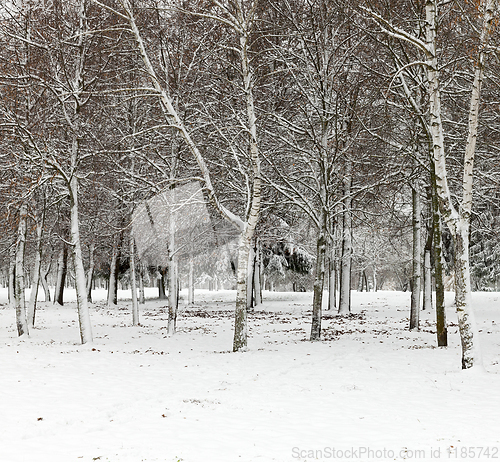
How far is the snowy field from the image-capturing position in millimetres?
5020

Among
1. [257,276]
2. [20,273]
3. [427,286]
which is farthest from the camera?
[257,276]

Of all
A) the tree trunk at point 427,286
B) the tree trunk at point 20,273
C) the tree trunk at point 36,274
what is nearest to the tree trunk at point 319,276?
the tree trunk at point 36,274

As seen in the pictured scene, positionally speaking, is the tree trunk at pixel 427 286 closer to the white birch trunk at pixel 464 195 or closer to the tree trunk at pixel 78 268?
the white birch trunk at pixel 464 195

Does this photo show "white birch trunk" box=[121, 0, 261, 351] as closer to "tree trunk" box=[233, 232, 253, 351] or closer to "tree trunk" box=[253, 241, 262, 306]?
"tree trunk" box=[233, 232, 253, 351]

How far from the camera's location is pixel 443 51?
39.0 feet

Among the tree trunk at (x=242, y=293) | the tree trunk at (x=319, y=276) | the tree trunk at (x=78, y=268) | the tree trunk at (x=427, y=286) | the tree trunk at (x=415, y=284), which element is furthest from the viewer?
the tree trunk at (x=427, y=286)

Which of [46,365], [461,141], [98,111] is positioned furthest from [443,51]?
[46,365]

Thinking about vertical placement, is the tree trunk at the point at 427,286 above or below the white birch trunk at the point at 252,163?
below

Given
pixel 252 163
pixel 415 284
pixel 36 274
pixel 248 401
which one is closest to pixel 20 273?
pixel 36 274

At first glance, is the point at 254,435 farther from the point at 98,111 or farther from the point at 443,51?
the point at 98,111

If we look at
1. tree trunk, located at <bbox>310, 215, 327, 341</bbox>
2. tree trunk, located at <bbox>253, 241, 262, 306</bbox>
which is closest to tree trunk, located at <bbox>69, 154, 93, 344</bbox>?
tree trunk, located at <bbox>310, 215, 327, 341</bbox>

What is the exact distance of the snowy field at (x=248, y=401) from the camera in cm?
502

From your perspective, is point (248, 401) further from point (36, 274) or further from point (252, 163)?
point (36, 274)

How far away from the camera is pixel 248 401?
7.14 meters
